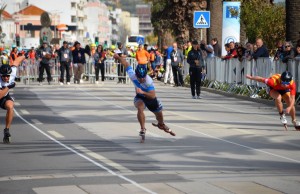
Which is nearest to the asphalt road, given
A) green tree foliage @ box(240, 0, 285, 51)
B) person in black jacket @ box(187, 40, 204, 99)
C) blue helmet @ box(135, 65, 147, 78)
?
blue helmet @ box(135, 65, 147, 78)

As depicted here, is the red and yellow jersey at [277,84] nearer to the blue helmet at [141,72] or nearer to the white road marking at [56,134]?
the blue helmet at [141,72]

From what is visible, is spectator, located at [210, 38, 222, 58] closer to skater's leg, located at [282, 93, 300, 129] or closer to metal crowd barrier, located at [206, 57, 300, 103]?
metal crowd barrier, located at [206, 57, 300, 103]

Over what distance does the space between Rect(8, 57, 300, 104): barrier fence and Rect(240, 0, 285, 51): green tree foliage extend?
5.78 feet

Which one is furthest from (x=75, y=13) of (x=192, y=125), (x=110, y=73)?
(x=192, y=125)

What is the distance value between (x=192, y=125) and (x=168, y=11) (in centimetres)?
4583

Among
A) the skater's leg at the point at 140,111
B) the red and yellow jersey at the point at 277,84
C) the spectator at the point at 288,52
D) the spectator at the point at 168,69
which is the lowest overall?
the spectator at the point at 168,69

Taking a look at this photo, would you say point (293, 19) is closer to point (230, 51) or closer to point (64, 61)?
point (230, 51)

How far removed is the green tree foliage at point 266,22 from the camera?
37312 mm

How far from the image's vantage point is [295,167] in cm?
1507

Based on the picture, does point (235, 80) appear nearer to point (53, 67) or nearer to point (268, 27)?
point (268, 27)

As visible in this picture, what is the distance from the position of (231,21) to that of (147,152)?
24.1 metres

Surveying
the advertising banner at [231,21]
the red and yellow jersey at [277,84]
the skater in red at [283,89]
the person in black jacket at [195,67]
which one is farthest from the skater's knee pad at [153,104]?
the advertising banner at [231,21]

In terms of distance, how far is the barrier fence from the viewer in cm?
3125

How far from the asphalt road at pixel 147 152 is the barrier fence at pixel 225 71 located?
260 cm
